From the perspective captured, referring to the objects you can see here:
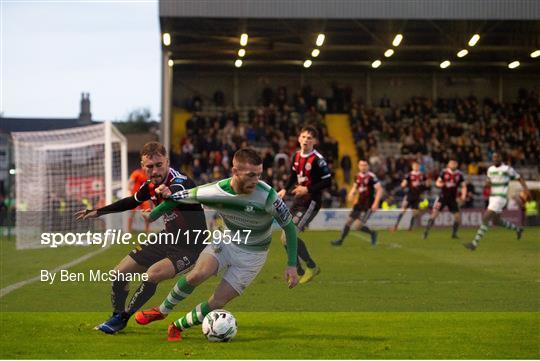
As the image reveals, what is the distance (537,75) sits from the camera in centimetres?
4597

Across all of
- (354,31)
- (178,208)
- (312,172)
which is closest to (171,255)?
(178,208)

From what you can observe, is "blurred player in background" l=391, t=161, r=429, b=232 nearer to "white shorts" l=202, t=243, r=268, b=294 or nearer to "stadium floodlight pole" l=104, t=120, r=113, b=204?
"stadium floodlight pole" l=104, t=120, r=113, b=204

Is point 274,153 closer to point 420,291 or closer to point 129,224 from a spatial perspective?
point 129,224

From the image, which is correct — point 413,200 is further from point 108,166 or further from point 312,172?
point 312,172

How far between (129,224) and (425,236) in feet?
26.9

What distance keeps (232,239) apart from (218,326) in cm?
81

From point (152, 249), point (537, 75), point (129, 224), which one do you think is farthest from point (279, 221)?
point (537, 75)

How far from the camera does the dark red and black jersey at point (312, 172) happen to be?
13.8m

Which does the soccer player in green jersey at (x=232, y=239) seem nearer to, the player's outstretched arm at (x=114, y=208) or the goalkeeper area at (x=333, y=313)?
the player's outstretched arm at (x=114, y=208)

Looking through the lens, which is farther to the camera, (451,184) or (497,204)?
(451,184)

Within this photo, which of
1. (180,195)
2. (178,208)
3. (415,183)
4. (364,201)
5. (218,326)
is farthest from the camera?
(415,183)

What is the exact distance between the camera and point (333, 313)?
11.0 m

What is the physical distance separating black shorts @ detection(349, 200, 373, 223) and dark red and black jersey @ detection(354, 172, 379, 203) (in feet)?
0.57

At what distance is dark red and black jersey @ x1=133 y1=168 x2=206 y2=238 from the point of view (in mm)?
8820
